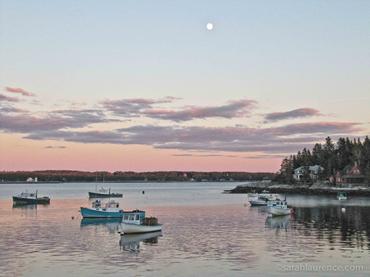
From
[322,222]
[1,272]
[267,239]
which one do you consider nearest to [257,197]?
[322,222]

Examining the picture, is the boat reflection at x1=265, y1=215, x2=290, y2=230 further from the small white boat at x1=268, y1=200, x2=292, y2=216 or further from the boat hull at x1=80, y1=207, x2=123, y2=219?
the boat hull at x1=80, y1=207, x2=123, y2=219

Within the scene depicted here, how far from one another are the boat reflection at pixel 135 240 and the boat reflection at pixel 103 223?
843cm

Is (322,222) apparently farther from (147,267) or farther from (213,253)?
(147,267)

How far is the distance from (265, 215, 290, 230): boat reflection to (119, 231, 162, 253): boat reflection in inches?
645

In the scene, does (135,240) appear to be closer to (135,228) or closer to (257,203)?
(135,228)

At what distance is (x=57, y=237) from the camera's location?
56.1 m

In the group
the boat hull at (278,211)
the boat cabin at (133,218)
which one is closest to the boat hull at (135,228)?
the boat cabin at (133,218)

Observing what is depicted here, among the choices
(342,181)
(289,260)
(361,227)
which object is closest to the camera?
(289,260)

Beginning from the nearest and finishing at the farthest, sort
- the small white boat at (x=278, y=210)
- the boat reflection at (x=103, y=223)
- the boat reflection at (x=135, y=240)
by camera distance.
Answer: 1. the boat reflection at (x=135, y=240)
2. the boat reflection at (x=103, y=223)
3. the small white boat at (x=278, y=210)

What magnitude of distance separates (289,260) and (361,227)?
2627 centimetres

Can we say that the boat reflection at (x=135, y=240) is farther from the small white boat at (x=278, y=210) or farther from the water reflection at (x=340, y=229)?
the small white boat at (x=278, y=210)

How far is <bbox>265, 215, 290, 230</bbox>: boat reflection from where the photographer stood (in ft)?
221

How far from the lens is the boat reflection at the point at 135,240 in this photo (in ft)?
157

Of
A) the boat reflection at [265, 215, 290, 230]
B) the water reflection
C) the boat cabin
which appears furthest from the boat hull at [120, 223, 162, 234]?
the water reflection
